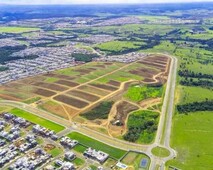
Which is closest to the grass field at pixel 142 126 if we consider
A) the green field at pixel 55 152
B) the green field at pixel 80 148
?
the green field at pixel 80 148

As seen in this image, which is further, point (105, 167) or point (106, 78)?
point (106, 78)

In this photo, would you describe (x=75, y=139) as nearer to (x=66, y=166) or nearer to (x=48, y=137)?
(x=48, y=137)

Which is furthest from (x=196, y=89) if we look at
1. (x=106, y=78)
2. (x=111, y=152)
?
(x=111, y=152)

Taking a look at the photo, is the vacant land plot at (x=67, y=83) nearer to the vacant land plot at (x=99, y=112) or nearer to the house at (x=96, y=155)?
the vacant land plot at (x=99, y=112)

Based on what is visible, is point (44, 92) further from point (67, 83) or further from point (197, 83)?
point (197, 83)

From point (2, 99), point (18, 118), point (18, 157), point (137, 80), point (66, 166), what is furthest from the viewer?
point (137, 80)

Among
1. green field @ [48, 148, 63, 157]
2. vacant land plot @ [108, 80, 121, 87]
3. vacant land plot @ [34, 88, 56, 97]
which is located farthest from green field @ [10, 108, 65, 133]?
vacant land plot @ [108, 80, 121, 87]
